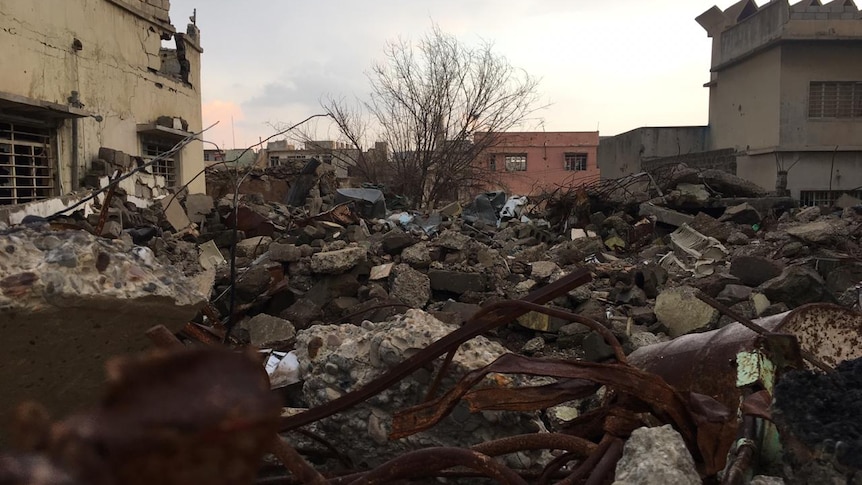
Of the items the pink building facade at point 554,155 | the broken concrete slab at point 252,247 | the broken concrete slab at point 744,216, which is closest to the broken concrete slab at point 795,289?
the broken concrete slab at point 744,216

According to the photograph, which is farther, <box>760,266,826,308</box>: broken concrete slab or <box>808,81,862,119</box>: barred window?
<box>808,81,862,119</box>: barred window

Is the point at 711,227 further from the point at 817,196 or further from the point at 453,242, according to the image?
the point at 817,196

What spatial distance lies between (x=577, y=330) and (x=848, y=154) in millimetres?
15586

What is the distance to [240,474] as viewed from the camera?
0.32 meters

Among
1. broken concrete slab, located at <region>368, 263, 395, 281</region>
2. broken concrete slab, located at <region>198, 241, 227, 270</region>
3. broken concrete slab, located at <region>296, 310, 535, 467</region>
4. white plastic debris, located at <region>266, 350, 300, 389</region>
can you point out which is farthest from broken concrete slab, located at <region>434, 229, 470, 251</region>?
broken concrete slab, located at <region>296, 310, 535, 467</region>

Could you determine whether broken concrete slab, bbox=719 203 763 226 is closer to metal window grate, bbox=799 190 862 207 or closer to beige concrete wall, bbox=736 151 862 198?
beige concrete wall, bbox=736 151 862 198

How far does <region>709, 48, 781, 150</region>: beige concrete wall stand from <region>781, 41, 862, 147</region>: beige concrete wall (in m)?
0.22

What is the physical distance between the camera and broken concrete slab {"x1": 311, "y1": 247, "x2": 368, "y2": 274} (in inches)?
234

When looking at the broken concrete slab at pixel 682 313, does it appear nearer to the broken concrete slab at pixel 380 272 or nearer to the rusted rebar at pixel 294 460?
the broken concrete slab at pixel 380 272

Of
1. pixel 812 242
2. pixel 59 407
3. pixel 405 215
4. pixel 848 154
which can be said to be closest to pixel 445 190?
pixel 405 215

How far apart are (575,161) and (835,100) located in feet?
63.1

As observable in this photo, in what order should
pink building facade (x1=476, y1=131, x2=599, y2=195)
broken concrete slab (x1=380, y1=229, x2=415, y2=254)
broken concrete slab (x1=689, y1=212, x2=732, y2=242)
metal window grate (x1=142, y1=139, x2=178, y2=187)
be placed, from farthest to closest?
pink building facade (x1=476, y1=131, x2=599, y2=195) < metal window grate (x1=142, y1=139, x2=178, y2=187) < broken concrete slab (x1=689, y1=212, x2=732, y2=242) < broken concrete slab (x1=380, y1=229, x2=415, y2=254)

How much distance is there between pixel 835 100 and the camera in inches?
647

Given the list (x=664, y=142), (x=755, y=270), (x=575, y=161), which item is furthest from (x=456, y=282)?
(x=575, y=161)
